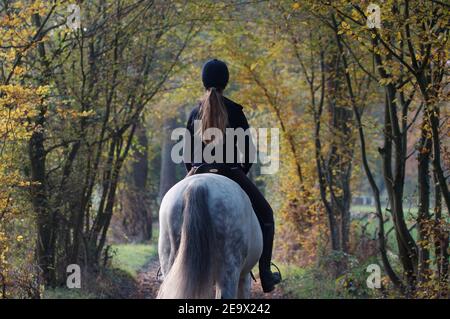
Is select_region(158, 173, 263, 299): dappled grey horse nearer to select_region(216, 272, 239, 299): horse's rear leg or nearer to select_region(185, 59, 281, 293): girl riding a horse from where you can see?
select_region(216, 272, 239, 299): horse's rear leg

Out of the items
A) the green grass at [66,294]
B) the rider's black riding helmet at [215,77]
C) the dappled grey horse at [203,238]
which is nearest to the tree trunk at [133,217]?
the green grass at [66,294]

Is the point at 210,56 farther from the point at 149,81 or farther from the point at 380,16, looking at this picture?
the point at 380,16

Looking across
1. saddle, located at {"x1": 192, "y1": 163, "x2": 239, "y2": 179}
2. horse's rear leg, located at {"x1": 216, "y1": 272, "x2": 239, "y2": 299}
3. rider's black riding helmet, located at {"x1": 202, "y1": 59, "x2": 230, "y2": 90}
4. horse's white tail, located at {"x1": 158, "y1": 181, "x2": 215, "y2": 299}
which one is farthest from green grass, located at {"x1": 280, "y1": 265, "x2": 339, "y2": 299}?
horse's white tail, located at {"x1": 158, "y1": 181, "x2": 215, "y2": 299}

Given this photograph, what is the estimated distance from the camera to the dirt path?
1306 cm

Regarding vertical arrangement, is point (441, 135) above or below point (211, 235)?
above

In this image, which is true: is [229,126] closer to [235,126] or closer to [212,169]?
[235,126]

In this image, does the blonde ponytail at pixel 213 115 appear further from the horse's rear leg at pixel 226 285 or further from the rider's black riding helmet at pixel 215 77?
the horse's rear leg at pixel 226 285

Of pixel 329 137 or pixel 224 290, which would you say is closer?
pixel 224 290

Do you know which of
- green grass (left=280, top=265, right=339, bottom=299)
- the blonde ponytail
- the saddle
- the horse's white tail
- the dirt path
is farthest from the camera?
the dirt path

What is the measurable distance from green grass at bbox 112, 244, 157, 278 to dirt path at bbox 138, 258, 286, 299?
180 mm

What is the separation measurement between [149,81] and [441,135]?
602 centimetres

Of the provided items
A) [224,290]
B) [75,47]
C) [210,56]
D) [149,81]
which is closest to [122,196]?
[210,56]

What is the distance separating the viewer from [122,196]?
20234 millimetres

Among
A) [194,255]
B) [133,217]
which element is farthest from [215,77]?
[133,217]
